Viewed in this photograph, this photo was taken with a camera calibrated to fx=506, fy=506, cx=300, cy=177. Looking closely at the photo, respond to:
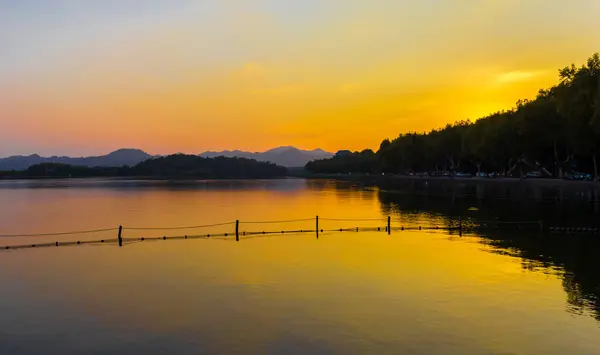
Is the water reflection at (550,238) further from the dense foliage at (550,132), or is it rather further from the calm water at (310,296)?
the dense foliage at (550,132)

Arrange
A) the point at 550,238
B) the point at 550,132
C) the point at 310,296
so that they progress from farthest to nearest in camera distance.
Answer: the point at 550,132
the point at 550,238
the point at 310,296

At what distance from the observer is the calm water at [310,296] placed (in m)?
16.7

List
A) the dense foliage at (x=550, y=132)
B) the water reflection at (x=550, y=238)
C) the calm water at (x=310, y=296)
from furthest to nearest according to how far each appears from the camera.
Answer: the dense foliage at (x=550, y=132)
the water reflection at (x=550, y=238)
the calm water at (x=310, y=296)

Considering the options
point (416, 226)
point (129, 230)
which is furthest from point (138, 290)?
point (416, 226)

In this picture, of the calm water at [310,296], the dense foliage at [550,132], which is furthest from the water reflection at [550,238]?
the dense foliage at [550,132]

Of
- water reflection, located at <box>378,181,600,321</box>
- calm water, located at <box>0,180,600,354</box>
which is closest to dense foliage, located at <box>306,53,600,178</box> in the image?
water reflection, located at <box>378,181,600,321</box>

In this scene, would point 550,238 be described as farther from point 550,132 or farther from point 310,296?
point 550,132

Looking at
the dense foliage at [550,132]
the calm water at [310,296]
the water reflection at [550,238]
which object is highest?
the dense foliage at [550,132]

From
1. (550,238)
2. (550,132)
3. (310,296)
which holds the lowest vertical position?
(310,296)

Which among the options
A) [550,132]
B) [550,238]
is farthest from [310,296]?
[550,132]

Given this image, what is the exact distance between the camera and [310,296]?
22.3m

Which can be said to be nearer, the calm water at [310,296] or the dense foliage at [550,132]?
the calm water at [310,296]

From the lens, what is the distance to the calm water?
16.7 m

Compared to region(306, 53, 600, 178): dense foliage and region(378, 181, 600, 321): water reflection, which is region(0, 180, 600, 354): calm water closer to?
region(378, 181, 600, 321): water reflection
